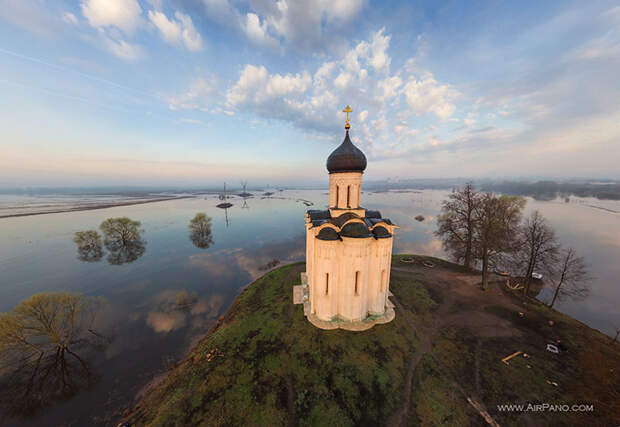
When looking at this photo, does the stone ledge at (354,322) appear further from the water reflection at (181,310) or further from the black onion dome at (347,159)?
the black onion dome at (347,159)

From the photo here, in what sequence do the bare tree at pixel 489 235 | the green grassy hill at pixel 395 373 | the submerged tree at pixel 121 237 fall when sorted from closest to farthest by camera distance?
the green grassy hill at pixel 395 373 < the bare tree at pixel 489 235 < the submerged tree at pixel 121 237

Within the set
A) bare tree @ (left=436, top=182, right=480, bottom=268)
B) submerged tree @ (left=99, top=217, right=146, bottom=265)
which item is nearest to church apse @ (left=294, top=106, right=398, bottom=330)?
bare tree @ (left=436, top=182, right=480, bottom=268)

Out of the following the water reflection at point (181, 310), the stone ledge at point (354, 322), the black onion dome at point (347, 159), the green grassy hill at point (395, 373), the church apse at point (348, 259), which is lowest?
the water reflection at point (181, 310)

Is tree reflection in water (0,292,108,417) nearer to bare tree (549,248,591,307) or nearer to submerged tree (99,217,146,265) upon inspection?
submerged tree (99,217,146,265)

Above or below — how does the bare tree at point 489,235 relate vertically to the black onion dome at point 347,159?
below

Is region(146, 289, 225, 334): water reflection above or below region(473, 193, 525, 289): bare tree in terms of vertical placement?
below

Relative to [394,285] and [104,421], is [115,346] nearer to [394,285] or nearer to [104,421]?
[104,421]

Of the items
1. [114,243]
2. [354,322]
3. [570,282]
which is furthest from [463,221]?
[114,243]

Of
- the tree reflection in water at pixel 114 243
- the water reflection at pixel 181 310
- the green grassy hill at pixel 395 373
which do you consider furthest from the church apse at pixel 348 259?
the tree reflection in water at pixel 114 243

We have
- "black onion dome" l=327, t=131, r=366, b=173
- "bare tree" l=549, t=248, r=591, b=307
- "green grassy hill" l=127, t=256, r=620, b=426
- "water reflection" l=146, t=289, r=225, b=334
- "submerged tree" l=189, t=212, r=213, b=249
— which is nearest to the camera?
"green grassy hill" l=127, t=256, r=620, b=426
